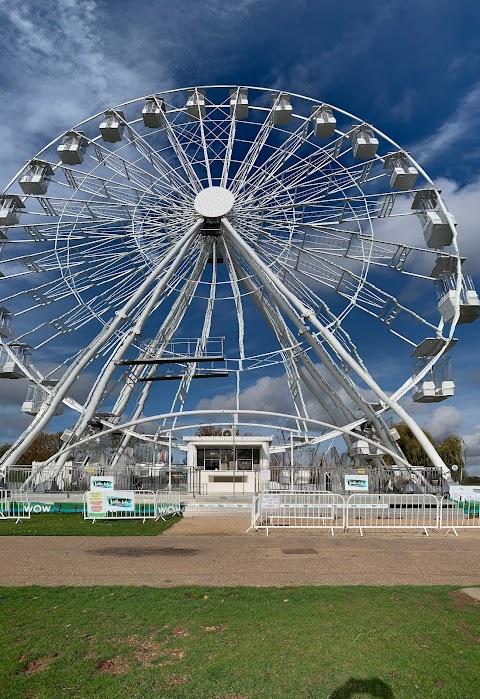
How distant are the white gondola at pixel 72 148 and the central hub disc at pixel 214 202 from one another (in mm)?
6205

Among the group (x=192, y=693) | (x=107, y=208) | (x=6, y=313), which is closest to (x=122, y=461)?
(x=6, y=313)

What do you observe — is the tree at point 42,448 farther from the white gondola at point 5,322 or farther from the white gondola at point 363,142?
the white gondola at point 363,142

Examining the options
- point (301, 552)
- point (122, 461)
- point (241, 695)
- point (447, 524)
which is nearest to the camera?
point (241, 695)

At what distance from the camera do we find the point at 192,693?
502 centimetres

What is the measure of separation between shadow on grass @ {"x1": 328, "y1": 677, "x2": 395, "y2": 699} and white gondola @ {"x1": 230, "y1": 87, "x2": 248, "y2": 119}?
2956 centimetres

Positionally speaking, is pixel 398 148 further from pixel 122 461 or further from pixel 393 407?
pixel 122 461

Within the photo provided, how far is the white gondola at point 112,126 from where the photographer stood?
28925 millimetres

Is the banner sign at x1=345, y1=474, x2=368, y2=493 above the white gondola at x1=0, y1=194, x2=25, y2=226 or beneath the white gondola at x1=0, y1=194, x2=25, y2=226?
beneath

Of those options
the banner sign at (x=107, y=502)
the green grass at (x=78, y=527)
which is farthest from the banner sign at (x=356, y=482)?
the banner sign at (x=107, y=502)

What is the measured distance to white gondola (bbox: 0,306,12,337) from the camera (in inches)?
1134

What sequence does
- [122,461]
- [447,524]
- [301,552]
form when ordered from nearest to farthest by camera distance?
[301,552] → [447,524] → [122,461]

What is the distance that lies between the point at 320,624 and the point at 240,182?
82.9 ft

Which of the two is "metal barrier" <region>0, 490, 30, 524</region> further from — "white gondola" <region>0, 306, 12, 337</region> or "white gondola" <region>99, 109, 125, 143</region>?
"white gondola" <region>99, 109, 125, 143</region>

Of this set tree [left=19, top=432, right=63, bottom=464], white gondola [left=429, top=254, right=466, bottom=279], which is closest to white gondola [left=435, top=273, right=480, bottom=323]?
white gondola [left=429, top=254, right=466, bottom=279]
